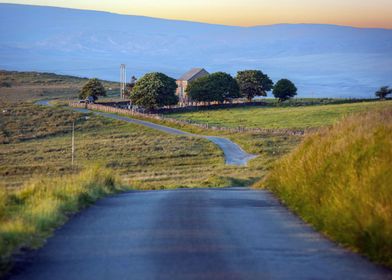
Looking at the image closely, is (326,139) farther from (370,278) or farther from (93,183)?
(370,278)

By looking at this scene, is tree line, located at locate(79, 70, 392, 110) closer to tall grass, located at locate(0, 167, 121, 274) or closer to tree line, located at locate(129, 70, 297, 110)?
tree line, located at locate(129, 70, 297, 110)

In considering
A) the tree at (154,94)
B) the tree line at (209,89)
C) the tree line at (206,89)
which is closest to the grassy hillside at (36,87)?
the tree line at (206,89)

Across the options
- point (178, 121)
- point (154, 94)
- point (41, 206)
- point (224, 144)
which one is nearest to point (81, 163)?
point (224, 144)

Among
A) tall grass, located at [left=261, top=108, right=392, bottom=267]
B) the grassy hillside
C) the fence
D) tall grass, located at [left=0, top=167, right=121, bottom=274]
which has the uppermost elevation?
tall grass, located at [left=261, top=108, right=392, bottom=267]

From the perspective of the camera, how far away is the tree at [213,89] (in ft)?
375

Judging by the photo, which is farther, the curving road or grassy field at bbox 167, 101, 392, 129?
grassy field at bbox 167, 101, 392, 129

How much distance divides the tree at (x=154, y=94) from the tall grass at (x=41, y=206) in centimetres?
8541

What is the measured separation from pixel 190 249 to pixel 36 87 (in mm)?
145558

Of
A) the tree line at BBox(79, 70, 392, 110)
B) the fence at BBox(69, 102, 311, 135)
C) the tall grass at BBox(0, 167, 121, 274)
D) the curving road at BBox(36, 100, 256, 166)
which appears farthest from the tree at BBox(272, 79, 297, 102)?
the tall grass at BBox(0, 167, 121, 274)

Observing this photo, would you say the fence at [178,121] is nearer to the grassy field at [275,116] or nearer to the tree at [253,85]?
the grassy field at [275,116]

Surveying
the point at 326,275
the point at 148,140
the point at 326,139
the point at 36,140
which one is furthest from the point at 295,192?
the point at 36,140

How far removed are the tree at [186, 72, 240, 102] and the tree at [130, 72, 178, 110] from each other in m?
4.32

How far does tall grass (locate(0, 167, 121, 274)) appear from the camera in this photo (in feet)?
37.9

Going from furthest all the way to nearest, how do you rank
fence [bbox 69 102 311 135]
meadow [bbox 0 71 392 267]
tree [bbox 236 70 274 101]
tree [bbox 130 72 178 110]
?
tree [bbox 236 70 274 101] → tree [bbox 130 72 178 110] → fence [bbox 69 102 311 135] → meadow [bbox 0 71 392 267]
